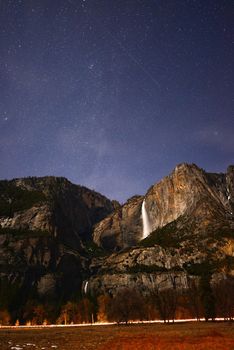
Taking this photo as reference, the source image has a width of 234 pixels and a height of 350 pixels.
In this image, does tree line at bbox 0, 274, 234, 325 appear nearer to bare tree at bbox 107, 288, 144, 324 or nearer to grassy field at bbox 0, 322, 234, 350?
bare tree at bbox 107, 288, 144, 324

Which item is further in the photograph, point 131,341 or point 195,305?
point 195,305

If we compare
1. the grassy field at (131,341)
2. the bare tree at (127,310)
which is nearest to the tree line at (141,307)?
the bare tree at (127,310)

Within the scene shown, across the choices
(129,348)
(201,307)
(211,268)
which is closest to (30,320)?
(201,307)

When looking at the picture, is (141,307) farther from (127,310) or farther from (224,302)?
(224,302)

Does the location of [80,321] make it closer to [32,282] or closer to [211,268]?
[32,282]

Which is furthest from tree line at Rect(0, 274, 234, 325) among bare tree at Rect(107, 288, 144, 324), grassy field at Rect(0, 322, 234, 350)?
grassy field at Rect(0, 322, 234, 350)

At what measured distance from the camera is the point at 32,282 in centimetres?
19200

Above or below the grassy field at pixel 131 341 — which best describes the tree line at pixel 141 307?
above

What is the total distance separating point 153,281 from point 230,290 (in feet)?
249

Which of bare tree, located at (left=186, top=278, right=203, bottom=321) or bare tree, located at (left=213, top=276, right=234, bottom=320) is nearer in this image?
bare tree, located at (left=213, top=276, right=234, bottom=320)

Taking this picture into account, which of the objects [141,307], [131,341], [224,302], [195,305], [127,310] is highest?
[141,307]

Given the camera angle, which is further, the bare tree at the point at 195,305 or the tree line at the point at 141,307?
the tree line at the point at 141,307

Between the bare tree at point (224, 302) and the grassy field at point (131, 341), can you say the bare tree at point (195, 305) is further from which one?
the grassy field at point (131, 341)

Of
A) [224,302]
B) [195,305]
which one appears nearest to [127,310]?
[195,305]
